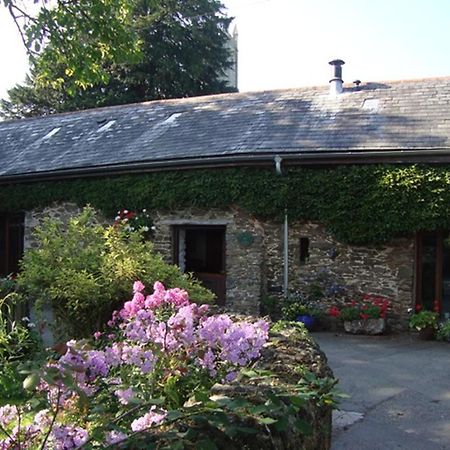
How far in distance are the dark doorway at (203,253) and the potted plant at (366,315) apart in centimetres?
295

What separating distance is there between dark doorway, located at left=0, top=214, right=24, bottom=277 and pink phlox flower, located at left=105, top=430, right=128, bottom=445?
13849 millimetres

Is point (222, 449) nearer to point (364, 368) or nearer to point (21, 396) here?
point (21, 396)

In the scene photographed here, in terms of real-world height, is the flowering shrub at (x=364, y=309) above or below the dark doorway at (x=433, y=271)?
below

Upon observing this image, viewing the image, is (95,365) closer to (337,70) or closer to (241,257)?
(241,257)

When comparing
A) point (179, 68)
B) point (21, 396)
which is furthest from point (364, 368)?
point (179, 68)

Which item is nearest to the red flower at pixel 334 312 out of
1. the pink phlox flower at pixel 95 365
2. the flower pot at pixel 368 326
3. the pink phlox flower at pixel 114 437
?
the flower pot at pixel 368 326

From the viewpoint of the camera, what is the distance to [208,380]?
120 inches

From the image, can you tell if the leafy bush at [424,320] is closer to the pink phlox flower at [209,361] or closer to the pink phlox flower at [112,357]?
the pink phlox flower at [209,361]

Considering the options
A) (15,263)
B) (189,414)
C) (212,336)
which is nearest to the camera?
(189,414)

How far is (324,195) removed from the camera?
10484mm

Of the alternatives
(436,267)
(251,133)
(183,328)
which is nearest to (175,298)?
(183,328)

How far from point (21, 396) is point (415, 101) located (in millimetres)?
10792

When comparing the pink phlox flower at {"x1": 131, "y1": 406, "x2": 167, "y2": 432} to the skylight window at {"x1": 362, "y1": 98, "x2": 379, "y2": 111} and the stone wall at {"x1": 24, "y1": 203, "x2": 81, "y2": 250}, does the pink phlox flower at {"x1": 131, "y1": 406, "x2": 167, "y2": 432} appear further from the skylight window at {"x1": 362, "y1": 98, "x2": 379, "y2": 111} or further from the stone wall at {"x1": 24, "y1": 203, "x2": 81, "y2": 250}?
the stone wall at {"x1": 24, "y1": 203, "x2": 81, "y2": 250}

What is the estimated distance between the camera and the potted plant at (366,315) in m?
9.81
